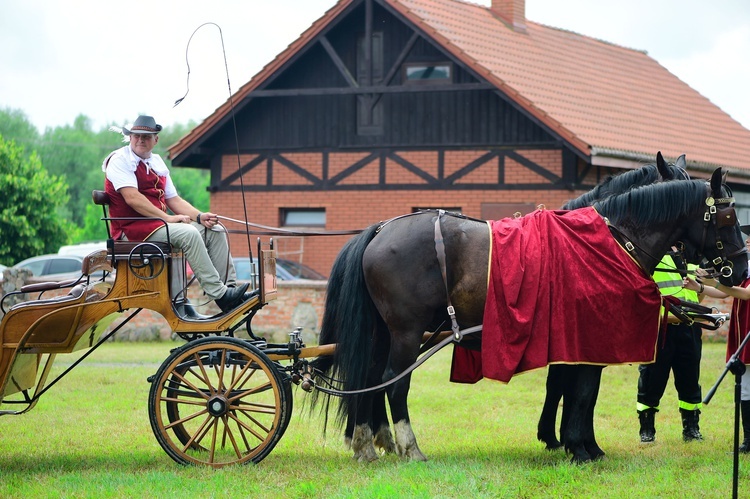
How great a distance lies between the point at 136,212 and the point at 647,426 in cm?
424

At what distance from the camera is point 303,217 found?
65.3ft

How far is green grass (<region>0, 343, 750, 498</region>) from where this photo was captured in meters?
5.70

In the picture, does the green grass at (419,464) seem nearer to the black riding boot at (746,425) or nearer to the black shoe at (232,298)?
the black riding boot at (746,425)

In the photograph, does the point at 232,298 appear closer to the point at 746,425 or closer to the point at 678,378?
the point at 678,378

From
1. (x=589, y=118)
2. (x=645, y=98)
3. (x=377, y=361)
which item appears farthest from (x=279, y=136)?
(x=377, y=361)

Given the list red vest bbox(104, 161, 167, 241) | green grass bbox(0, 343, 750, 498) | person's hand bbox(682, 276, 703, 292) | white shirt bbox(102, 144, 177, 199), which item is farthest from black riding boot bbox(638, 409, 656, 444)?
white shirt bbox(102, 144, 177, 199)

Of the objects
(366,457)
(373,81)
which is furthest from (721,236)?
(373,81)

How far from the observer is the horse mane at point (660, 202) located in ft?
21.0

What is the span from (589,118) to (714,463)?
12.5m

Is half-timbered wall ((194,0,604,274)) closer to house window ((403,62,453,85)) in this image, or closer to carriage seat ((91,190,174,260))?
house window ((403,62,453,85))

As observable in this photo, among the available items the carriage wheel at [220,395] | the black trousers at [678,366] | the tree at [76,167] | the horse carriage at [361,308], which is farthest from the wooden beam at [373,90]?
the tree at [76,167]

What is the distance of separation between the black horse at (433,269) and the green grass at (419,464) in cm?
45

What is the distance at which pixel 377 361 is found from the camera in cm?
689

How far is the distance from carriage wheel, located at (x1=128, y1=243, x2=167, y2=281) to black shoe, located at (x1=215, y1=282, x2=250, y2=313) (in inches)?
19.6
